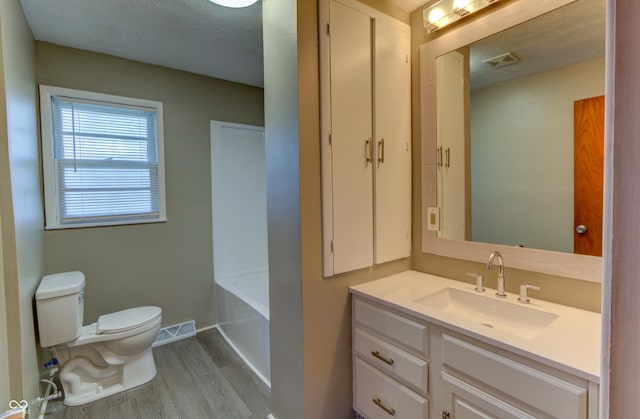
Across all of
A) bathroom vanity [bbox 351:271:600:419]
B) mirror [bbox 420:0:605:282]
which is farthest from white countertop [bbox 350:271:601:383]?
mirror [bbox 420:0:605:282]

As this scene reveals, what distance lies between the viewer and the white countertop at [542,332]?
937 millimetres

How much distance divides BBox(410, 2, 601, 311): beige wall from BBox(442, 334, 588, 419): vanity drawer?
1.77 feet

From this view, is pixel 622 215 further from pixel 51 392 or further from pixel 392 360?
pixel 51 392

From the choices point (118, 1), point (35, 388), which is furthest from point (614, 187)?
point (35, 388)

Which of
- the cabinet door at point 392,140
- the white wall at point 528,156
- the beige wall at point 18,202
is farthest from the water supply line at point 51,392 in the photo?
the white wall at point 528,156

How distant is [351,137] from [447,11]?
2.78 feet

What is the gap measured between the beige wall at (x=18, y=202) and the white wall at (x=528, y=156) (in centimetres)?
222

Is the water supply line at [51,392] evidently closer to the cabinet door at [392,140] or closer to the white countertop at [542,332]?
the white countertop at [542,332]

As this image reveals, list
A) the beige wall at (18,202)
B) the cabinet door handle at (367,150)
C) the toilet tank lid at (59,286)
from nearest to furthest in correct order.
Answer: the beige wall at (18,202), the cabinet door handle at (367,150), the toilet tank lid at (59,286)

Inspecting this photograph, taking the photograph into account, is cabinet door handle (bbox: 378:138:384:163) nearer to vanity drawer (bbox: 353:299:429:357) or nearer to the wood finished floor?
vanity drawer (bbox: 353:299:429:357)

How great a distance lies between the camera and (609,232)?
0.33 metres

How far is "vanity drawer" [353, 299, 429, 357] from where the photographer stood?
1312mm

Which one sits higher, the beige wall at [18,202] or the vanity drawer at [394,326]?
the beige wall at [18,202]

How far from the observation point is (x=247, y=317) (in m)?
2.39
